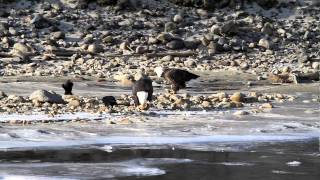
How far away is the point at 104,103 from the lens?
12305mm

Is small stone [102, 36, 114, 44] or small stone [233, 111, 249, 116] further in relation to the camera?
small stone [102, 36, 114, 44]

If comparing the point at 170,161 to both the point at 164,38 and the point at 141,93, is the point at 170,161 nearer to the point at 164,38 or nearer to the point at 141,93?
the point at 141,93

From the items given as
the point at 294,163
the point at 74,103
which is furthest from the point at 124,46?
the point at 294,163

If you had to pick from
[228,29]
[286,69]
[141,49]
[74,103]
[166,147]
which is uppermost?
[228,29]

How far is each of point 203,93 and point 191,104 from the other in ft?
8.14

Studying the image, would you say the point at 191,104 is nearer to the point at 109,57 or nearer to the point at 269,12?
the point at 109,57

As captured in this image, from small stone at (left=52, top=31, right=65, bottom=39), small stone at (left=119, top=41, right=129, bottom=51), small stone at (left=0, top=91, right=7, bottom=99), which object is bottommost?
small stone at (left=0, top=91, right=7, bottom=99)

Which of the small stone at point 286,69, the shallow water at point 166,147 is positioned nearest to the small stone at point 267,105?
the shallow water at point 166,147

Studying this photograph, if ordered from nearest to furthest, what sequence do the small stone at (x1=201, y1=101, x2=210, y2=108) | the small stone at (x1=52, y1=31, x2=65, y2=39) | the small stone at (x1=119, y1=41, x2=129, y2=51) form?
the small stone at (x1=201, y1=101, x2=210, y2=108), the small stone at (x1=119, y1=41, x2=129, y2=51), the small stone at (x1=52, y1=31, x2=65, y2=39)

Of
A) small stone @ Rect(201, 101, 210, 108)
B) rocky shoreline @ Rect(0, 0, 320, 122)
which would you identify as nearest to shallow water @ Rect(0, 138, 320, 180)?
small stone @ Rect(201, 101, 210, 108)

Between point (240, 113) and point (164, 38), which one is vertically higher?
point (164, 38)

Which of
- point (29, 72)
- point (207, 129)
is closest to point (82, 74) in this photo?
point (29, 72)

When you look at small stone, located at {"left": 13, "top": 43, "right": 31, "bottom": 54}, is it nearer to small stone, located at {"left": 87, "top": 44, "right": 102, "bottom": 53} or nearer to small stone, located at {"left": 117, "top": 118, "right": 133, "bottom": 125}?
small stone, located at {"left": 87, "top": 44, "right": 102, "bottom": 53}

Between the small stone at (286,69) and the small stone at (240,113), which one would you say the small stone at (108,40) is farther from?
the small stone at (240,113)
